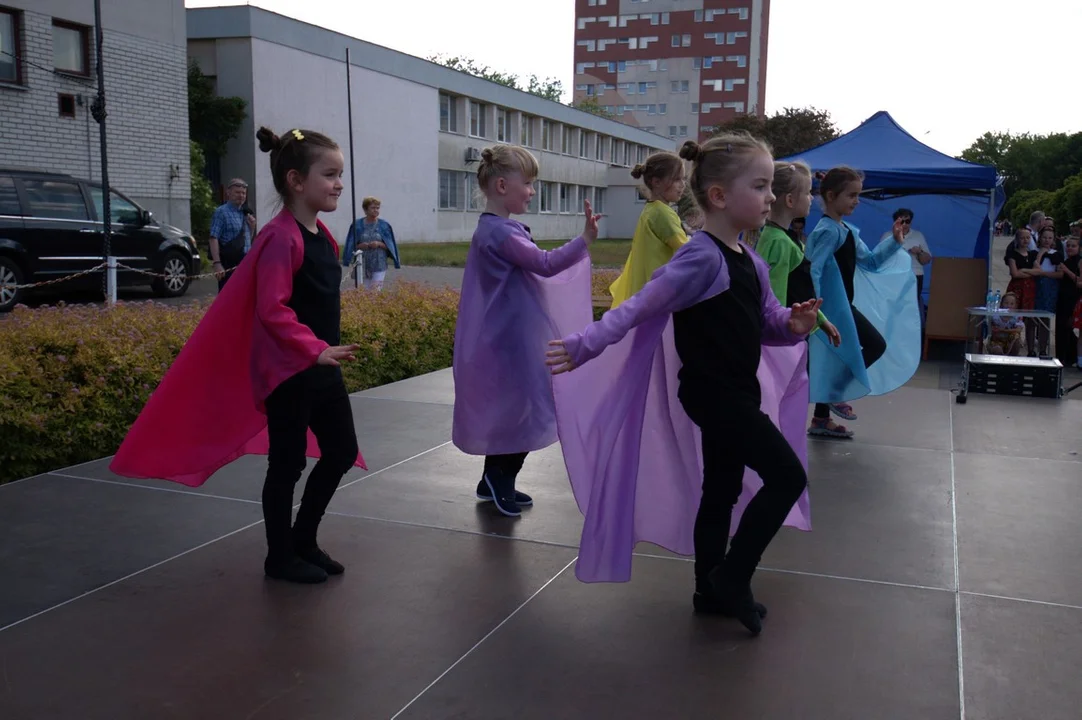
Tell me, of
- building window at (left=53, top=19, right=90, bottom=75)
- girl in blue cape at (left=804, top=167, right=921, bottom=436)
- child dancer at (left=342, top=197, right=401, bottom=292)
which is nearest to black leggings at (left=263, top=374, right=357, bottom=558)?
girl in blue cape at (left=804, top=167, right=921, bottom=436)

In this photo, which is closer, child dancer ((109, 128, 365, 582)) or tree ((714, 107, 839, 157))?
child dancer ((109, 128, 365, 582))

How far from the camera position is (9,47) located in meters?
19.6

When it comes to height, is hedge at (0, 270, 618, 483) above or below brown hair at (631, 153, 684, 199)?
below

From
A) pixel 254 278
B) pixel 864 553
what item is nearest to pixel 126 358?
pixel 254 278

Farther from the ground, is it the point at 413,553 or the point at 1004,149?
the point at 1004,149

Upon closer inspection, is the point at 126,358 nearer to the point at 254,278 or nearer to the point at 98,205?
the point at 254,278

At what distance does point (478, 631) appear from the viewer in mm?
3527

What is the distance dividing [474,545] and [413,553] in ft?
0.93

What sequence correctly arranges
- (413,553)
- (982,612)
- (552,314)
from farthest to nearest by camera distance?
(552,314), (413,553), (982,612)

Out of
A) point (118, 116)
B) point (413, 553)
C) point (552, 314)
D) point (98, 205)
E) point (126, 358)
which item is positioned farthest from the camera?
point (118, 116)

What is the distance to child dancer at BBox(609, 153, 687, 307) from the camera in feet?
17.7

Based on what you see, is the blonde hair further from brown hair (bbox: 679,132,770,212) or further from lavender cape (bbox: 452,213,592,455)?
brown hair (bbox: 679,132,770,212)

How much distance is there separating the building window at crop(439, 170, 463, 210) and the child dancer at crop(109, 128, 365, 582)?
41.2 metres

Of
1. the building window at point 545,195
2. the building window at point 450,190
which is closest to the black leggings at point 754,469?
the building window at point 450,190
